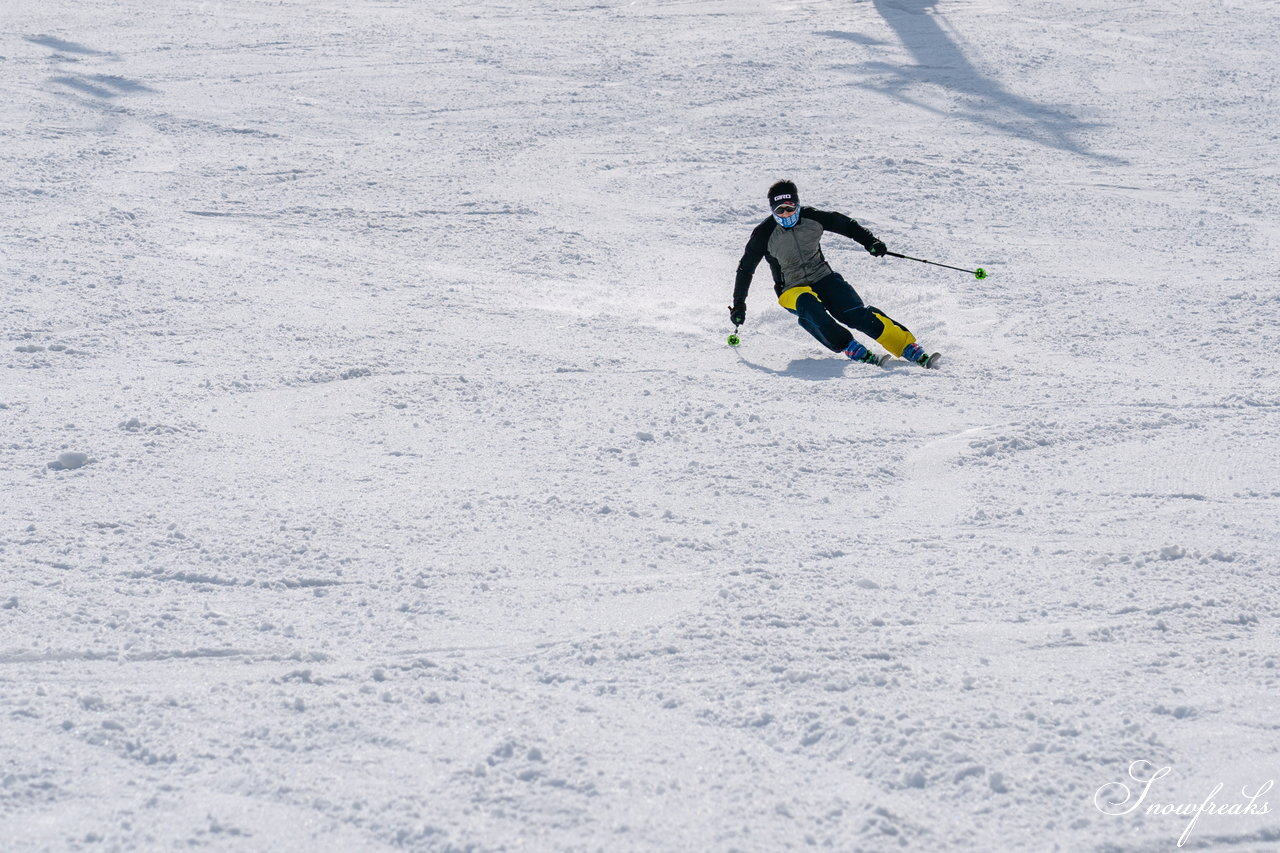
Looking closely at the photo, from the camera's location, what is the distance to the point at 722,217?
10.2m

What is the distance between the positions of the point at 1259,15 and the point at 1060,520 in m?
13.7

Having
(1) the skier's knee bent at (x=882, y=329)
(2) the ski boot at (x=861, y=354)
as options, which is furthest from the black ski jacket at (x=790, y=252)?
(2) the ski boot at (x=861, y=354)

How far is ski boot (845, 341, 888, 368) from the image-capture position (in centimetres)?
709

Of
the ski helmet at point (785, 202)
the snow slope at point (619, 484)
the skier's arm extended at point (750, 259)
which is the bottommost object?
the snow slope at point (619, 484)

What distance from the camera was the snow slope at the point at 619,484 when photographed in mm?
3527

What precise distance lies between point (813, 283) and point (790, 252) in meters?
0.24

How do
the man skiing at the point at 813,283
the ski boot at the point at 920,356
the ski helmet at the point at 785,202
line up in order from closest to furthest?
the ski boot at the point at 920,356 < the man skiing at the point at 813,283 < the ski helmet at the point at 785,202

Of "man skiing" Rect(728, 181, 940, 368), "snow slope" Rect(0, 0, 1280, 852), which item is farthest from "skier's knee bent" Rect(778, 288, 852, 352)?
"snow slope" Rect(0, 0, 1280, 852)

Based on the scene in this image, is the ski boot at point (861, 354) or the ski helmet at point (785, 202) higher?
the ski helmet at point (785, 202)

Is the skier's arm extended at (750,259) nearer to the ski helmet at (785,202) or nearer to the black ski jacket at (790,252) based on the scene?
the black ski jacket at (790,252)

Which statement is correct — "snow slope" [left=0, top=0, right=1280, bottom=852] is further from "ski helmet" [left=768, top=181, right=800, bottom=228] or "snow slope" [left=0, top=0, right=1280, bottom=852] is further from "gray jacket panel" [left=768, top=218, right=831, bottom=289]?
"ski helmet" [left=768, top=181, right=800, bottom=228]

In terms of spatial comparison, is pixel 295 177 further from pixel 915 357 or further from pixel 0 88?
pixel 915 357

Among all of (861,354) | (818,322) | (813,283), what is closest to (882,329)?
(861,354)

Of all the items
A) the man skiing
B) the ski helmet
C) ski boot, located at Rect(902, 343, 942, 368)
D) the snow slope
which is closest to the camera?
the snow slope
